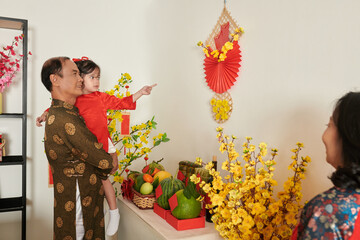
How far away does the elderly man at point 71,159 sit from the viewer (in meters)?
1.62

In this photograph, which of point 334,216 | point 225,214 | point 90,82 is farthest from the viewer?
point 90,82

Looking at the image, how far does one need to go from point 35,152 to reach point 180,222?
5.57 ft

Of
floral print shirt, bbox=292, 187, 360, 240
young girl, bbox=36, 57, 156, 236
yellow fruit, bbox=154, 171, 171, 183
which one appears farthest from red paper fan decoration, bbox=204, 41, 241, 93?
Answer: floral print shirt, bbox=292, 187, 360, 240

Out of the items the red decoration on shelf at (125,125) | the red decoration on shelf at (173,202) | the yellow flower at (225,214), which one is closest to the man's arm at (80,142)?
the red decoration on shelf at (173,202)

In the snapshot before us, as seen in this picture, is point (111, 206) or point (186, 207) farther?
point (111, 206)

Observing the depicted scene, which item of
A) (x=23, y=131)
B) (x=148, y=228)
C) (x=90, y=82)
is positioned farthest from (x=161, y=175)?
(x=23, y=131)

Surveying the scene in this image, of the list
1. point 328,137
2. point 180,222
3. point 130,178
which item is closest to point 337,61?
point 328,137

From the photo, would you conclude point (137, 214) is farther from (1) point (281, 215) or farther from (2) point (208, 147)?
(1) point (281, 215)

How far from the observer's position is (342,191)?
83 centimetres

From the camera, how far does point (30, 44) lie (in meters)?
2.67

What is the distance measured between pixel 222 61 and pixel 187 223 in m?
0.99

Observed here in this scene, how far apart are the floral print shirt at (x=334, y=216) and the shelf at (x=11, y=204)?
7.32ft

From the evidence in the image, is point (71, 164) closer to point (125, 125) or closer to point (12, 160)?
point (12, 160)

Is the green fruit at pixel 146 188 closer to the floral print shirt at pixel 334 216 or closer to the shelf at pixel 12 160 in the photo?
the shelf at pixel 12 160
